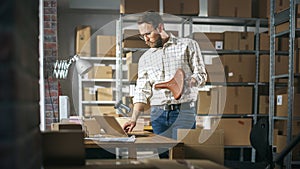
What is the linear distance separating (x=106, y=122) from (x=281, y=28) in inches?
85.4

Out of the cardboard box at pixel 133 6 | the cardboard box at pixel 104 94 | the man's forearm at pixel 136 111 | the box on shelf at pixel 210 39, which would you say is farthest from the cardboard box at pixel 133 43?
the man's forearm at pixel 136 111

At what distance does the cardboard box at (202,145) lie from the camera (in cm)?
166

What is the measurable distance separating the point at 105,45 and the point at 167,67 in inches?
97.6

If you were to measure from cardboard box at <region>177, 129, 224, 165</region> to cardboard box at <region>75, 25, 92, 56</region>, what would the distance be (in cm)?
356

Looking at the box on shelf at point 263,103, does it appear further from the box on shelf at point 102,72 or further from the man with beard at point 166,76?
the box on shelf at point 102,72

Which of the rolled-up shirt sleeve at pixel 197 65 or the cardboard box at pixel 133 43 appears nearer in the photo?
the rolled-up shirt sleeve at pixel 197 65

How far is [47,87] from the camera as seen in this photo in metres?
3.77

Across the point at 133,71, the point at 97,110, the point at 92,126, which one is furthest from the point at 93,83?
the point at 92,126

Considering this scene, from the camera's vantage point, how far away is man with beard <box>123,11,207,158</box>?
2465mm

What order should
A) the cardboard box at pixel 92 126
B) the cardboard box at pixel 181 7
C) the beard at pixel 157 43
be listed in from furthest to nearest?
the cardboard box at pixel 181 7, the beard at pixel 157 43, the cardboard box at pixel 92 126

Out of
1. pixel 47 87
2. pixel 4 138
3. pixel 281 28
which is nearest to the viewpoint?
pixel 4 138

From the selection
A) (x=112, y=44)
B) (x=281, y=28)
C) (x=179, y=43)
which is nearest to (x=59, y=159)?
(x=179, y=43)

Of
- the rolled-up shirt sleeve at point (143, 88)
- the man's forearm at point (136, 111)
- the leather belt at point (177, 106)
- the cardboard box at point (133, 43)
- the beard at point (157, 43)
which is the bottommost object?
the man's forearm at point (136, 111)

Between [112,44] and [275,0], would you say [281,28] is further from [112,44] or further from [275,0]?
[112,44]
